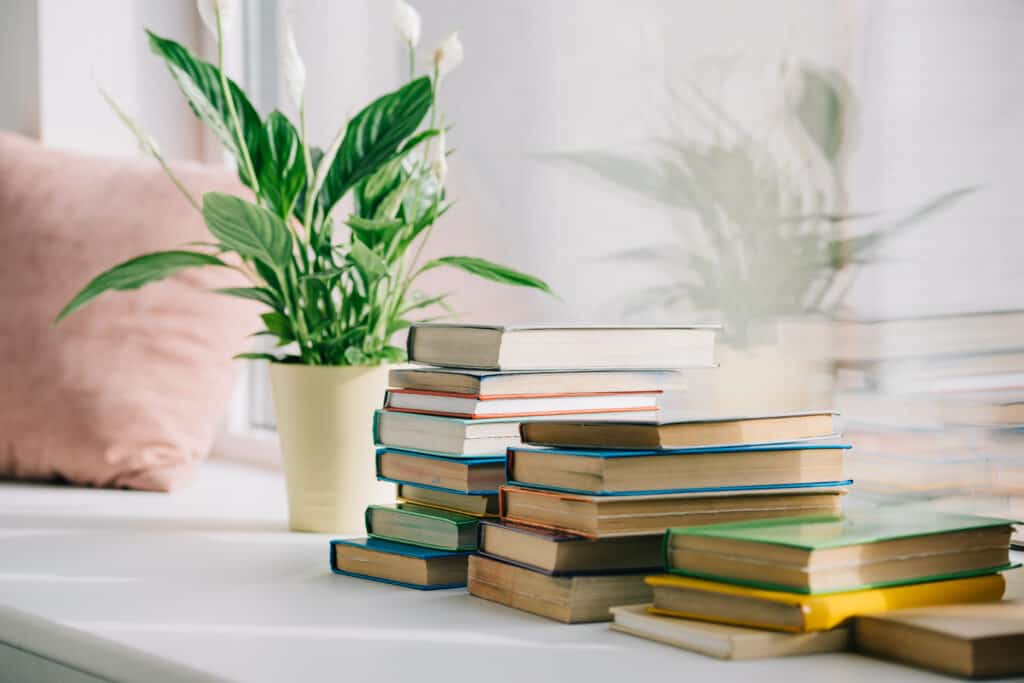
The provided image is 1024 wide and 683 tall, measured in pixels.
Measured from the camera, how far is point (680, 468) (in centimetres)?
79

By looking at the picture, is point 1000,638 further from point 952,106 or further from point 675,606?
point 952,106

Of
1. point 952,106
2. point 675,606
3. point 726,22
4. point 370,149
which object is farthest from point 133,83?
point 675,606

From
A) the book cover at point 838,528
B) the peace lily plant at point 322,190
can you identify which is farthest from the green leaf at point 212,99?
the book cover at point 838,528

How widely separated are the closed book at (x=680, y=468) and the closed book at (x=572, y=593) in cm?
6

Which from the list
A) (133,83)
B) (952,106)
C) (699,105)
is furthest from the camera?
(133,83)

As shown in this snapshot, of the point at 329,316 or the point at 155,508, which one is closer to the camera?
the point at 329,316

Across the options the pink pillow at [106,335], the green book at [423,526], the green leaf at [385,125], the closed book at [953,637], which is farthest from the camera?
the pink pillow at [106,335]

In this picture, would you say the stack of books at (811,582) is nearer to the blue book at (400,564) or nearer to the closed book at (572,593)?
the closed book at (572,593)

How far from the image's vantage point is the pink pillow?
156cm

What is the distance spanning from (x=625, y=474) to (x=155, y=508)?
2.54ft

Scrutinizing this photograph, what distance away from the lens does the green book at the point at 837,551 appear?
0.69m

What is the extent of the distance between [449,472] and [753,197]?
18.3 inches

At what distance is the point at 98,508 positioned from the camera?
139 cm

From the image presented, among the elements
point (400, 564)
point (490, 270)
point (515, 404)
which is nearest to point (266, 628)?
point (400, 564)
